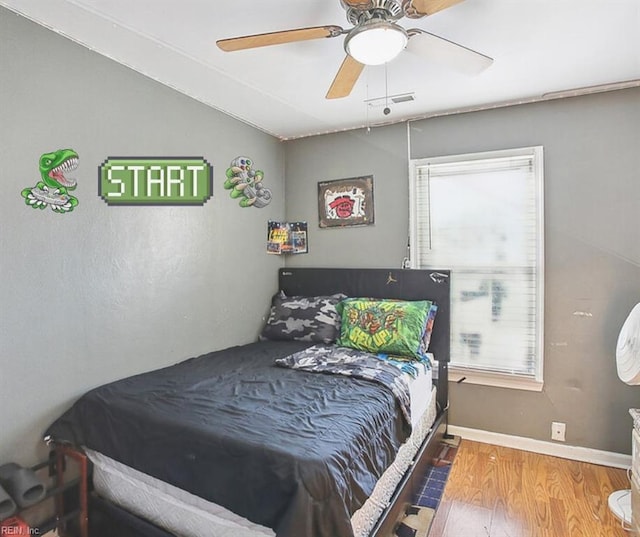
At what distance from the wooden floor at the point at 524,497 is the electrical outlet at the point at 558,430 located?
0.13 metres

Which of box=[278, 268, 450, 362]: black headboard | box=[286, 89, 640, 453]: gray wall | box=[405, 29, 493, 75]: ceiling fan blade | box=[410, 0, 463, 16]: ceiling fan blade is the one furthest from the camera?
box=[278, 268, 450, 362]: black headboard

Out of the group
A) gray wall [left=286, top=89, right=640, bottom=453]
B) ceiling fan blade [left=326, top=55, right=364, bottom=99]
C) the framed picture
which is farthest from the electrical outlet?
ceiling fan blade [left=326, top=55, right=364, bottom=99]

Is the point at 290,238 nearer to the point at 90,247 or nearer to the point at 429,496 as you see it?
the point at 90,247

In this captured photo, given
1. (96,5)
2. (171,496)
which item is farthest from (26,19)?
(171,496)

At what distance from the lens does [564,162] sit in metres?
2.67

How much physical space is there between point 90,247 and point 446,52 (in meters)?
1.95

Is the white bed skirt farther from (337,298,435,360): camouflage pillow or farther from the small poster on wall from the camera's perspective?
the small poster on wall

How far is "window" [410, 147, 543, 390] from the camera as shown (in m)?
2.77

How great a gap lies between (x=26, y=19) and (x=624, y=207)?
11.1 feet

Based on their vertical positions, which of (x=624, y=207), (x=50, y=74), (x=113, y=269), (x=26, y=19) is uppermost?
(x=26, y=19)

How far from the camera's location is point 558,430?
2.71 m

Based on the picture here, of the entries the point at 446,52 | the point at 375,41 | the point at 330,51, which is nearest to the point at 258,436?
the point at 375,41

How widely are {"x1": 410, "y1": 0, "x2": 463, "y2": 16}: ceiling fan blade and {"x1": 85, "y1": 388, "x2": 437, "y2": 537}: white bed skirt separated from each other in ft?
6.08

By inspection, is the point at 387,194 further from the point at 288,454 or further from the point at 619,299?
the point at 288,454
